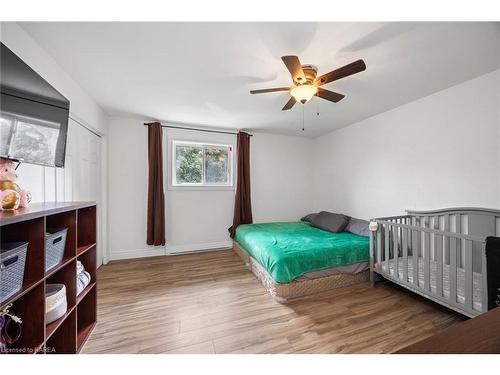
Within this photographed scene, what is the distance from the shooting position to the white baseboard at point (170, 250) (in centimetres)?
307

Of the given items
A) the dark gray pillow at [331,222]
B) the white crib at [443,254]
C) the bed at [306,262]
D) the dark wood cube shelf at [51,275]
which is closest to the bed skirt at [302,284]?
the bed at [306,262]

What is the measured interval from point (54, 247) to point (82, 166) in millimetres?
1647

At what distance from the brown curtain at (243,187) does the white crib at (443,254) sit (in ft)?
6.84

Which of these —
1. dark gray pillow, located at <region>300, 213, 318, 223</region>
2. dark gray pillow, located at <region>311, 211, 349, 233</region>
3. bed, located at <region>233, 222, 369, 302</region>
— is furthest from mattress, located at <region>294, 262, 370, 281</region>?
dark gray pillow, located at <region>300, 213, 318, 223</region>

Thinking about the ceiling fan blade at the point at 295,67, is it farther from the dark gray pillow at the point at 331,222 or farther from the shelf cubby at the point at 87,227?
the dark gray pillow at the point at 331,222

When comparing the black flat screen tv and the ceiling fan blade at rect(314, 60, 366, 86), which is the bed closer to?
the ceiling fan blade at rect(314, 60, 366, 86)

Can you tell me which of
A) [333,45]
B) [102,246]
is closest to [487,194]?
[333,45]

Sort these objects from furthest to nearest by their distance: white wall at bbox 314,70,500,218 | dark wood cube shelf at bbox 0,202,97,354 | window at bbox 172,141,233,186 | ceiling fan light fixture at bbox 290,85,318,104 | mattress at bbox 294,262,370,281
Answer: window at bbox 172,141,233,186
mattress at bbox 294,262,370,281
white wall at bbox 314,70,500,218
ceiling fan light fixture at bbox 290,85,318,104
dark wood cube shelf at bbox 0,202,97,354

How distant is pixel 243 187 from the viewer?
142 inches

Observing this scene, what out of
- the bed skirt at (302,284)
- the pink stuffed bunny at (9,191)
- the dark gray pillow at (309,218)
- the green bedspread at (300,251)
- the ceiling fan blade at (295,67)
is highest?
the ceiling fan blade at (295,67)

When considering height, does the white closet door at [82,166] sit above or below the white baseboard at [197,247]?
above

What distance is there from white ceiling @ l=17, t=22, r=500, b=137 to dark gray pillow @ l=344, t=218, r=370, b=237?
1.70 metres

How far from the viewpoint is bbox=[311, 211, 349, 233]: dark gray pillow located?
9.66ft
